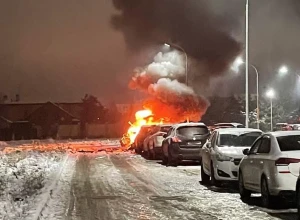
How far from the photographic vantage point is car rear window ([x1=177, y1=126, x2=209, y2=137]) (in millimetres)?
26109

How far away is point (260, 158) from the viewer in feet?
43.8

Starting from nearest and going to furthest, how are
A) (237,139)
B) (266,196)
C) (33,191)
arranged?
(266,196), (33,191), (237,139)

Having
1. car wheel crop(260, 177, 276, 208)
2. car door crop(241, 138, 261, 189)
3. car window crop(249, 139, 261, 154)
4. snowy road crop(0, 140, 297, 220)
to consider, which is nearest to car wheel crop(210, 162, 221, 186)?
snowy road crop(0, 140, 297, 220)

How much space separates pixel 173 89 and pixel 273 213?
123 feet

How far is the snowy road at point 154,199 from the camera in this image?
12250 mm

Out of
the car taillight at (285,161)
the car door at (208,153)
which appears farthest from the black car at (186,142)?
the car taillight at (285,161)

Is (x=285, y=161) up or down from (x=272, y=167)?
up

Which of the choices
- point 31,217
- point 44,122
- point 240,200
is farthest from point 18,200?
point 44,122

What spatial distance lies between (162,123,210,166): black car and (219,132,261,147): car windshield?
25.4 feet

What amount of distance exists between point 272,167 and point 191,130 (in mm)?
13831

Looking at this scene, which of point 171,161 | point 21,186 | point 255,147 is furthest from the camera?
point 171,161

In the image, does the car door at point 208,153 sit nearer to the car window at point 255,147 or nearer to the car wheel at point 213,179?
the car wheel at point 213,179

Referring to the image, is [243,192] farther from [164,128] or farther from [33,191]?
[164,128]

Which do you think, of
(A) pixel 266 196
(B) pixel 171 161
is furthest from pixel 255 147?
(B) pixel 171 161
